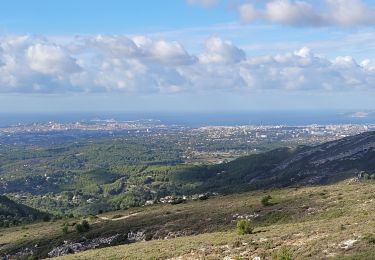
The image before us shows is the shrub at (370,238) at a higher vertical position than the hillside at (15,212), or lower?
higher

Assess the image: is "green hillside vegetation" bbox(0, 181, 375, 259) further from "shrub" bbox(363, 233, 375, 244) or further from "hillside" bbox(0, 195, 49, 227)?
"hillside" bbox(0, 195, 49, 227)

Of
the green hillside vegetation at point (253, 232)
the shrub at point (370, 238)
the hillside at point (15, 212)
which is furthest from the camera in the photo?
the hillside at point (15, 212)

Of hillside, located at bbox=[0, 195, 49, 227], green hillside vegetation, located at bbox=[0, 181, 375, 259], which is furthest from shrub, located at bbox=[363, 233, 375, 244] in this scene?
hillside, located at bbox=[0, 195, 49, 227]

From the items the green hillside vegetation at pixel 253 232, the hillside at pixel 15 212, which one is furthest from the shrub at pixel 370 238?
the hillside at pixel 15 212

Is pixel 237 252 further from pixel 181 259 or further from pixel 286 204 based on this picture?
pixel 286 204

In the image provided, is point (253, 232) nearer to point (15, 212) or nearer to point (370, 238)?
point (370, 238)

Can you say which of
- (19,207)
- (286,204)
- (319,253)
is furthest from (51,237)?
(19,207)

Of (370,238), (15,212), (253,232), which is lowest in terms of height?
(15,212)

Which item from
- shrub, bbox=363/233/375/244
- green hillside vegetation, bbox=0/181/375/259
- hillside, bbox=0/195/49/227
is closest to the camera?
shrub, bbox=363/233/375/244

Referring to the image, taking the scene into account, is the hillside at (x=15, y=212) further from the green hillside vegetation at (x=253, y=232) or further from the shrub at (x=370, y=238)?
the shrub at (x=370, y=238)

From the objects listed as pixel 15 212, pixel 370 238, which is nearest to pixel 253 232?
pixel 370 238

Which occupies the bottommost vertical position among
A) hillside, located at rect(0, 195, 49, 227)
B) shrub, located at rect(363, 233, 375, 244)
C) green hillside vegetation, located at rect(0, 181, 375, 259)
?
hillside, located at rect(0, 195, 49, 227)
